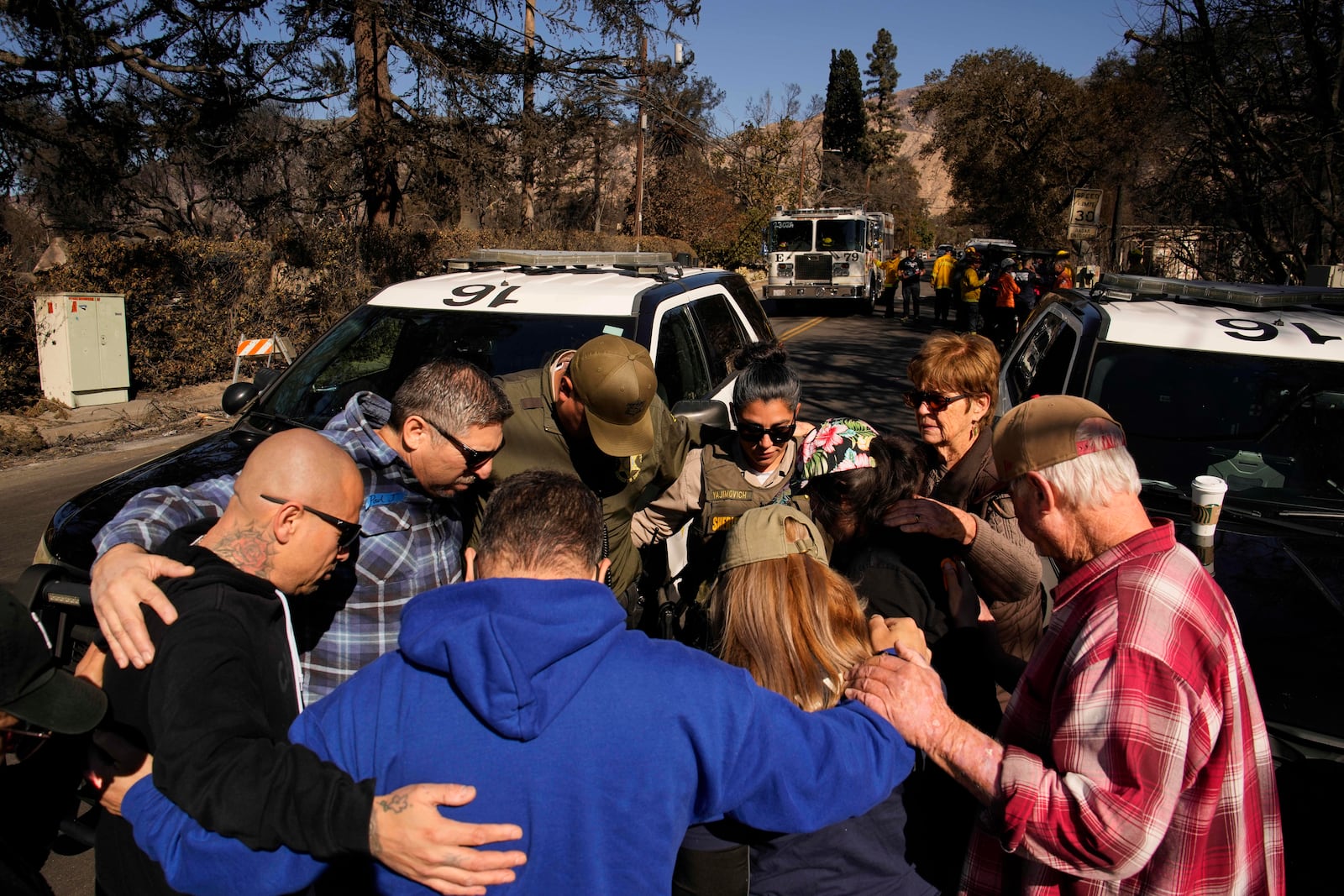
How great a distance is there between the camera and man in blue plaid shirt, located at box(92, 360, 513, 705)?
242cm

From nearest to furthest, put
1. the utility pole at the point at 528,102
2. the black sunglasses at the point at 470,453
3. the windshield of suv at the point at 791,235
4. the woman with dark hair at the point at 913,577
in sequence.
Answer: the woman with dark hair at the point at 913,577, the black sunglasses at the point at 470,453, the utility pole at the point at 528,102, the windshield of suv at the point at 791,235

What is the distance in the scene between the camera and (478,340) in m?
4.52

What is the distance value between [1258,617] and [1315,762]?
0.64 m

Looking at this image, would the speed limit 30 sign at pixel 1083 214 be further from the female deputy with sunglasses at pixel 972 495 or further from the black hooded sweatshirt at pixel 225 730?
the black hooded sweatshirt at pixel 225 730

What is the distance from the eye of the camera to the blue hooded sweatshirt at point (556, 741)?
139 centimetres

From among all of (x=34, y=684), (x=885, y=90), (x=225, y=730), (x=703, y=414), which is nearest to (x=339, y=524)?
(x=225, y=730)

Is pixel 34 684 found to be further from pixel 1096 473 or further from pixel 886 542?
pixel 886 542

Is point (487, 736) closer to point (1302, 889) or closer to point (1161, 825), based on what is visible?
point (1161, 825)

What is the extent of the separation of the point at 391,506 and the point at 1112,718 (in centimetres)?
193

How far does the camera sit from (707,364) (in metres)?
5.13

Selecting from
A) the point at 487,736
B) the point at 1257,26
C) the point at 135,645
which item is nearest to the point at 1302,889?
the point at 487,736

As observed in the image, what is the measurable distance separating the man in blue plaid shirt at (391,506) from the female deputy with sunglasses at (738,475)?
0.90 metres

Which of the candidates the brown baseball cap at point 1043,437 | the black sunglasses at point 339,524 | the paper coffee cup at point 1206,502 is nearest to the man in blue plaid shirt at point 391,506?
the black sunglasses at point 339,524

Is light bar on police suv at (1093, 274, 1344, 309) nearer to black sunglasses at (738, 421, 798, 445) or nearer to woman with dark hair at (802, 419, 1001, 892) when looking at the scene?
black sunglasses at (738, 421, 798, 445)
